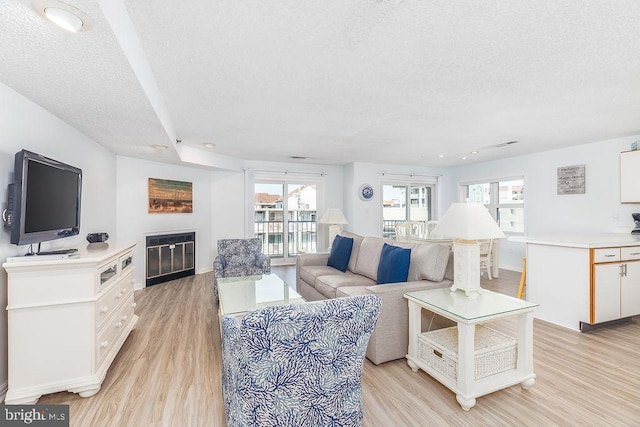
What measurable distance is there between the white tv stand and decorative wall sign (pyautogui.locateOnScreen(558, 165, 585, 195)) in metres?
6.28

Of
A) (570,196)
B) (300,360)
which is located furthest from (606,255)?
(300,360)

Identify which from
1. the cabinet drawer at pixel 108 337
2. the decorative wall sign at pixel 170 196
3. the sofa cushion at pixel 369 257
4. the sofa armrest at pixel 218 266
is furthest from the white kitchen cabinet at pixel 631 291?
the decorative wall sign at pixel 170 196

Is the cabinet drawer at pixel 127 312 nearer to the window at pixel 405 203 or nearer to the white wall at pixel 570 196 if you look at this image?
the window at pixel 405 203

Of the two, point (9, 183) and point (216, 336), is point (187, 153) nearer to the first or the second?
point (9, 183)

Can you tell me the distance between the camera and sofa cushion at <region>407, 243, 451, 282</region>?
254 cm

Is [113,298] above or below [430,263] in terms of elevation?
below

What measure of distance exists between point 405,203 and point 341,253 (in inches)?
158

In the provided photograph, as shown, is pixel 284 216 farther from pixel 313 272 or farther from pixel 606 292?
pixel 606 292

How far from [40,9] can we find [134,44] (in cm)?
53

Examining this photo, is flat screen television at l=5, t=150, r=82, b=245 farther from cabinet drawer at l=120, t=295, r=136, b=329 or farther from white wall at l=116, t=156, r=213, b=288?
white wall at l=116, t=156, r=213, b=288

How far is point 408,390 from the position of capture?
77.9 inches

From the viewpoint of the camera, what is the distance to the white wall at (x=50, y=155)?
1955mm

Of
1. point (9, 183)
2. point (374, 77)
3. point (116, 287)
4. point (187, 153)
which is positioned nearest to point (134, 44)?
point (9, 183)

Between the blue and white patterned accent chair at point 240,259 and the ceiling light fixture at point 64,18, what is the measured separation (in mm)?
2892
